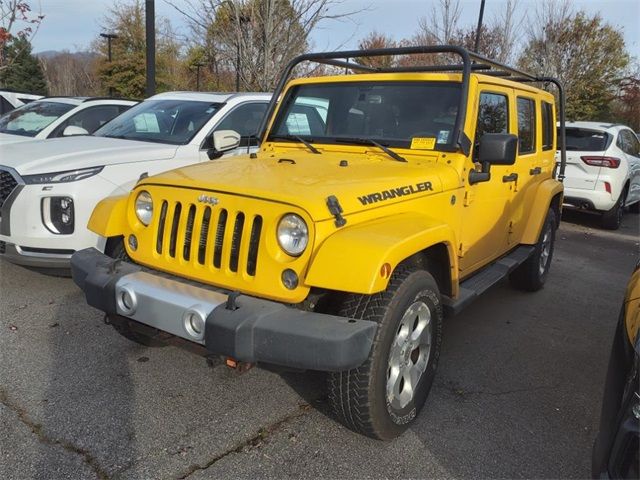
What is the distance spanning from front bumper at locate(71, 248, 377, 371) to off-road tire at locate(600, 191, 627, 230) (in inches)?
322

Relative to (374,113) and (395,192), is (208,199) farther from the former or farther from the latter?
(374,113)

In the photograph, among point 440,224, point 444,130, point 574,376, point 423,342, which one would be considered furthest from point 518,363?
point 444,130

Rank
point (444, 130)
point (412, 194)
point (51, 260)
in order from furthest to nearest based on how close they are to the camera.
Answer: point (51, 260) < point (444, 130) < point (412, 194)

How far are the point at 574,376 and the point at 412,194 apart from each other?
1814 mm

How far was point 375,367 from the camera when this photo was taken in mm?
2549

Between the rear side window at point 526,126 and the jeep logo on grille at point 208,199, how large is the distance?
2837mm

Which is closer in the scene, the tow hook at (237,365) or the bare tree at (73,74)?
the tow hook at (237,365)

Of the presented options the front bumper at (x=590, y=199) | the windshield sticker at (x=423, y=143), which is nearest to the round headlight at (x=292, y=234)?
the windshield sticker at (x=423, y=143)

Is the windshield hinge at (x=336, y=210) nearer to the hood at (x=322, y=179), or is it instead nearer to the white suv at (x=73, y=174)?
the hood at (x=322, y=179)

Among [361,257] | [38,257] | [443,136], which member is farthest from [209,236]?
[38,257]

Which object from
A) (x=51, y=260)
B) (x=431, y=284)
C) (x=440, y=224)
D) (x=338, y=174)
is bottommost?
(x=51, y=260)

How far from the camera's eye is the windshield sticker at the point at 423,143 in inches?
141

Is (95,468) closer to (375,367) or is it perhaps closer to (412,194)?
(375,367)

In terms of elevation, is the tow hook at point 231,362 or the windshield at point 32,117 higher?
the windshield at point 32,117
